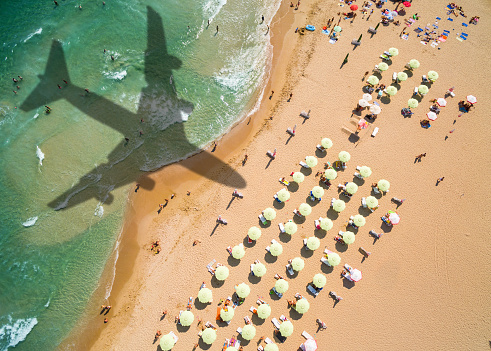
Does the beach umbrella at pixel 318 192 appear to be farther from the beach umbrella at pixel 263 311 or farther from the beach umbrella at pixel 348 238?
the beach umbrella at pixel 263 311

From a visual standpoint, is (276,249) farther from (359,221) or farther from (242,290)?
(359,221)

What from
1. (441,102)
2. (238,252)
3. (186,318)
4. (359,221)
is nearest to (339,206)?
(359,221)

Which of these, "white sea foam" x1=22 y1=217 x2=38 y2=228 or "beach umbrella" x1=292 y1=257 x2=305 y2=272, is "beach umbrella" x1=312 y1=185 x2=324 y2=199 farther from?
"white sea foam" x1=22 y1=217 x2=38 y2=228

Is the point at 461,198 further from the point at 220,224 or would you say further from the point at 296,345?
the point at 220,224

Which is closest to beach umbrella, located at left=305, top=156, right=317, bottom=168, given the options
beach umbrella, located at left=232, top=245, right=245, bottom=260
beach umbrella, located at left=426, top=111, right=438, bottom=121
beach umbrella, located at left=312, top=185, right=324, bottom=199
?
beach umbrella, located at left=312, top=185, right=324, bottom=199

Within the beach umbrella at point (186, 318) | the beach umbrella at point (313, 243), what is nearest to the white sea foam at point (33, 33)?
the beach umbrella at point (186, 318)

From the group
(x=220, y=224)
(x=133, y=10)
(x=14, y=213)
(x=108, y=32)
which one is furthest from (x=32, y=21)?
(x=220, y=224)

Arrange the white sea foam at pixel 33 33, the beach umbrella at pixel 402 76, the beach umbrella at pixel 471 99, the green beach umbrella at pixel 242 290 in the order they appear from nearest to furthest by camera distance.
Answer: the green beach umbrella at pixel 242 290 < the beach umbrella at pixel 471 99 < the beach umbrella at pixel 402 76 < the white sea foam at pixel 33 33
